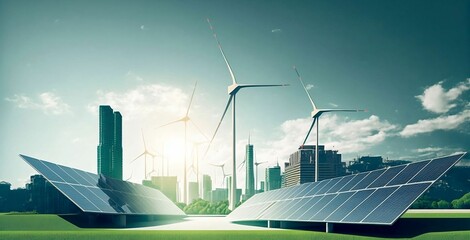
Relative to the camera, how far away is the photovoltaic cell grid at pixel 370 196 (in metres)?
28.1

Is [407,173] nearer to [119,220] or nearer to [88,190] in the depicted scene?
[119,220]

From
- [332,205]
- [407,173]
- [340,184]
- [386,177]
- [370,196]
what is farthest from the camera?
[340,184]

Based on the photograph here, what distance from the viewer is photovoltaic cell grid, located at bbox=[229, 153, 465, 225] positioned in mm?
28062

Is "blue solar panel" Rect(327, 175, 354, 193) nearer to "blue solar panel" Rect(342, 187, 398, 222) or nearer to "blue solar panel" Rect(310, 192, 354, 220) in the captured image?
"blue solar panel" Rect(310, 192, 354, 220)

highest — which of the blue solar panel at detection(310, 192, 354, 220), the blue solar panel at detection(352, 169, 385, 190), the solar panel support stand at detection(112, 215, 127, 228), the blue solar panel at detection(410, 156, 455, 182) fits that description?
the blue solar panel at detection(410, 156, 455, 182)

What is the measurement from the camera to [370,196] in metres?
32.7

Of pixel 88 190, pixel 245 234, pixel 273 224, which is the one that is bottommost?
pixel 273 224

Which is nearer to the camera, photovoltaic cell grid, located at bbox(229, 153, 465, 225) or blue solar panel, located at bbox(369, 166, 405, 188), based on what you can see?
photovoltaic cell grid, located at bbox(229, 153, 465, 225)

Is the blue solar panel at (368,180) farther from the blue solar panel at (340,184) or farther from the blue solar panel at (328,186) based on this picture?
the blue solar panel at (328,186)

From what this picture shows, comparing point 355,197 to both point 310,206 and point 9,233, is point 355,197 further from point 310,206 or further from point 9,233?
point 9,233

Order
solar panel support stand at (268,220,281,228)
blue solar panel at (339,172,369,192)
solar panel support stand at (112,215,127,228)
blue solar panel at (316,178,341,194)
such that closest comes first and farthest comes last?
blue solar panel at (339,172,369,192)
blue solar panel at (316,178,341,194)
solar panel support stand at (112,215,127,228)
solar panel support stand at (268,220,281,228)

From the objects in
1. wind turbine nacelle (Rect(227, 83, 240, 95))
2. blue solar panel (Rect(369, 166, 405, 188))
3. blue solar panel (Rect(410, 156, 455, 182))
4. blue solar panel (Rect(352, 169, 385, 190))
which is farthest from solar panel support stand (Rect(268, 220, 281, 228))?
wind turbine nacelle (Rect(227, 83, 240, 95))

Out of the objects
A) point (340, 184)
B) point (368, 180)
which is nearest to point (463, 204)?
point (340, 184)

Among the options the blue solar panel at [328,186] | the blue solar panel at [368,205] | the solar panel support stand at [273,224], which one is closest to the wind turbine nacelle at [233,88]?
the blue solar panel at [328,186]
